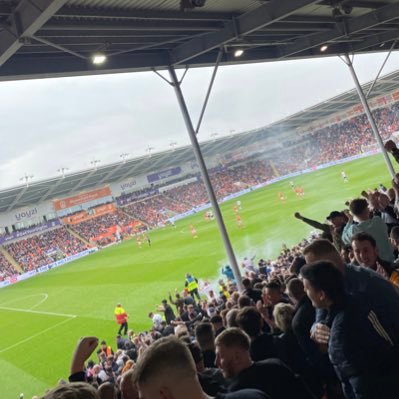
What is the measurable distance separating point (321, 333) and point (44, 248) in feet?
146

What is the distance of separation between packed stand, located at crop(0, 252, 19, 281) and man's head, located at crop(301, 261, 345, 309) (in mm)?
40451

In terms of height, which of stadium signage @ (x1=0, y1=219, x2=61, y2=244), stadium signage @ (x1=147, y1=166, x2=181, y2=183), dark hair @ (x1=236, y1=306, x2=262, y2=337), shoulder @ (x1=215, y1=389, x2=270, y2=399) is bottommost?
dark hair @ (x1=236, y1=306, x2=262, y2=337)

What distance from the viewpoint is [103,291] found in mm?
22594

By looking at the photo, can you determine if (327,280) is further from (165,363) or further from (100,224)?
(100,224)

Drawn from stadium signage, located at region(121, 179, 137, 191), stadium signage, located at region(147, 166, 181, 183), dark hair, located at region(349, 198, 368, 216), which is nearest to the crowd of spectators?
dark hair, located at region(349, 198, 368, 216)

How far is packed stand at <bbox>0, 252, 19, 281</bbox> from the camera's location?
37.7 metres

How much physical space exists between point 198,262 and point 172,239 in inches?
443

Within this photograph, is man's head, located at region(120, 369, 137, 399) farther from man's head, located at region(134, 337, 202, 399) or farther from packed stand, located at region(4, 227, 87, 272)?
packed stand, located at region(4, 227, 87, 272)

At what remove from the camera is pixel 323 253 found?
9.08 feet

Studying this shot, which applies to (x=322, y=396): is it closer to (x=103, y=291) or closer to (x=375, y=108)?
(x=103, y=291)

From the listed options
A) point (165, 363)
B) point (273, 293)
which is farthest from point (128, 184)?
point (165, 363)

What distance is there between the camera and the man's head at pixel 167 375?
153 centimetres

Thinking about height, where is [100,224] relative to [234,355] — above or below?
above

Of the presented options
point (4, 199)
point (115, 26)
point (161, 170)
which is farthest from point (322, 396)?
point (161, 170)
